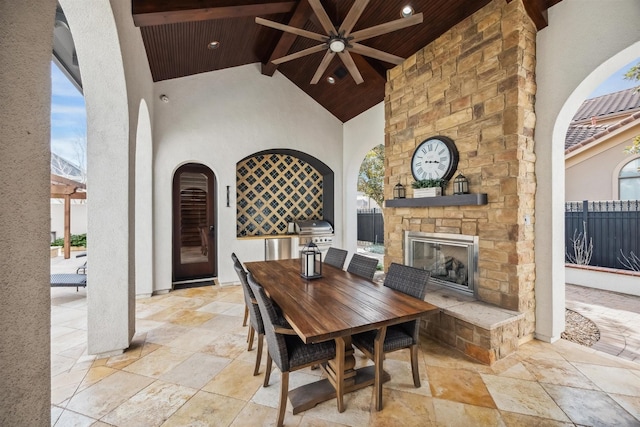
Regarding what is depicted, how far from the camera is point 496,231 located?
2703 millimetres

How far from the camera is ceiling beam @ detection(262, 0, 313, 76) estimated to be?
127 inches

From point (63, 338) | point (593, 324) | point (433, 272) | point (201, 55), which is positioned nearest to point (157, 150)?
point (201, 55)

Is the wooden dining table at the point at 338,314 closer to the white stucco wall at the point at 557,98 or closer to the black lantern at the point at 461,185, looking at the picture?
the black lantern at the point at 461,185

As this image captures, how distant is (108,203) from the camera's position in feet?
7.80

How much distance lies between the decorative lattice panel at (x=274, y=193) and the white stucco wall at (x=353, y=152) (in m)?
0.66

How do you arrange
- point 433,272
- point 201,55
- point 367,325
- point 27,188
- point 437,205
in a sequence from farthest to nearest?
point 201,55 < point 433,272 < point 437,205 < point 367,325 < point 27,188

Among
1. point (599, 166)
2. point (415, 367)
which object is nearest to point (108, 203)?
point (415, 367)

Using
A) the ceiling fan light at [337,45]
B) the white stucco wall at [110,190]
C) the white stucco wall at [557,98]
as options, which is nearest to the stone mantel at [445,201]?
the white stucco wall at [557,98]

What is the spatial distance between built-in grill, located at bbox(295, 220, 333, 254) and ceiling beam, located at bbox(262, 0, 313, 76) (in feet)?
9.11

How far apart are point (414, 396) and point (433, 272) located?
182 centimetres

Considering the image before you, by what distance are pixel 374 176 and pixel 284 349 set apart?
590 cm

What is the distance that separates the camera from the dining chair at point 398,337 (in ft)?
5.88

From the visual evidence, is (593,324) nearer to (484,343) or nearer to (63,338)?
(484,343)

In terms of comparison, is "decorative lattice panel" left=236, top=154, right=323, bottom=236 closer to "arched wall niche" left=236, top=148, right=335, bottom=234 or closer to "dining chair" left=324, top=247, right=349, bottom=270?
"arched wall niche" left=236, top=148, right=335, bottom=234
